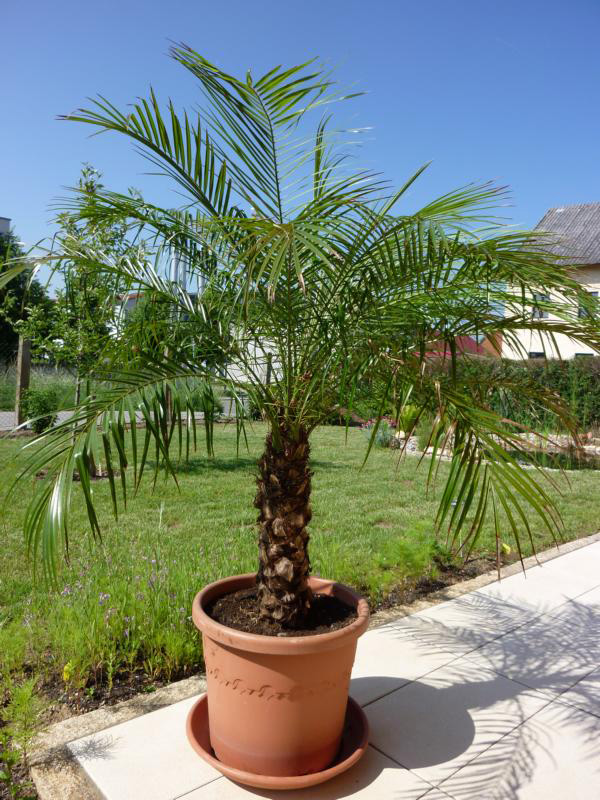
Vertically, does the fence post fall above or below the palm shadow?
above

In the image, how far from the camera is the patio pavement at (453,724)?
7.29ft

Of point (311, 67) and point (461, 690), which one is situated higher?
point (311, 67)

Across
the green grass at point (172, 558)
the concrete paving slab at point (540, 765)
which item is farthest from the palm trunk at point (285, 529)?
the concrete paving slab at point (540, 765)

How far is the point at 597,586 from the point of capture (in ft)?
14.8

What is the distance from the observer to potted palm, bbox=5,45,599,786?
6.84ft

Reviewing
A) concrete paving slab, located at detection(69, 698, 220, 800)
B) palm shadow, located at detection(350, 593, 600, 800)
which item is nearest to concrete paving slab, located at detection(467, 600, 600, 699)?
palm shadow, located at detection(350, 593, 600, 800)

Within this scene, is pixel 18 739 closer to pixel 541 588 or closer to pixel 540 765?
pixel 540 765

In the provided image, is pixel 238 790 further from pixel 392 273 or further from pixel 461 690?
pixel 392 273

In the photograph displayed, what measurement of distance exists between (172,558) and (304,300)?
275 centimetres

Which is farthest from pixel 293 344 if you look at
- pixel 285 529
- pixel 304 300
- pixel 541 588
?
pixel 541 588

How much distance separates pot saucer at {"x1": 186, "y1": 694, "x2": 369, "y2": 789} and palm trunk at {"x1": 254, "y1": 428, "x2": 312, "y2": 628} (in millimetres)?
549

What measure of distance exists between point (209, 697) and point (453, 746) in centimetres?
110

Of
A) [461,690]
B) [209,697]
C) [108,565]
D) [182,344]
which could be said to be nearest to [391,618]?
[461,690]

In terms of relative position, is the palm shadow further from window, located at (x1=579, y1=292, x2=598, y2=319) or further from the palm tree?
window, located at (x1=579, y1=292, x2=598, y2=319)
